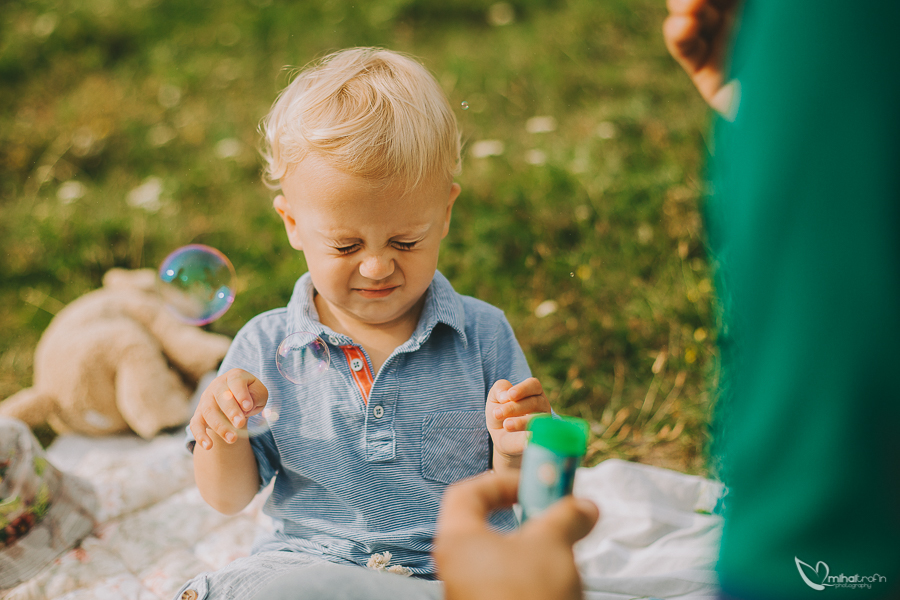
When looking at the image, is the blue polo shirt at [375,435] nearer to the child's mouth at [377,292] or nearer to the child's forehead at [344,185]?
the child's mouth at [377,292]

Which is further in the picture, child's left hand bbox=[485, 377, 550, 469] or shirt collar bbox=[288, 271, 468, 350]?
shirt collar bbox=[288, 271, 468, 350]

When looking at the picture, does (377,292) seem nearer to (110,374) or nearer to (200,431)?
(200,431)

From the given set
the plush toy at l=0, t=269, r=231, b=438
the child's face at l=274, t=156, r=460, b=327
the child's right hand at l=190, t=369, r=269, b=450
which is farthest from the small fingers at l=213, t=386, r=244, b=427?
the plush toy at l=0, t=269, r=231, b=438

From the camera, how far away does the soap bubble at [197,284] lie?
1.46m

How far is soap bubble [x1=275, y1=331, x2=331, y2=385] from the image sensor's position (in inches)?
46.1

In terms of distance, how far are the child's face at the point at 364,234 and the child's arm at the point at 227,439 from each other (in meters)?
0.20

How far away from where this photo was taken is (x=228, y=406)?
1040mm

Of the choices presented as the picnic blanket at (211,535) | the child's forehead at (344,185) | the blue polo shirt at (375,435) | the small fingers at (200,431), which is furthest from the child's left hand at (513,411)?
the picnic blanket at (211,535)

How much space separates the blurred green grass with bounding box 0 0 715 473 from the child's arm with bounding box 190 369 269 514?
0.43 metres

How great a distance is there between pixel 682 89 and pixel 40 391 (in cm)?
274

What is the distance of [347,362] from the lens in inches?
46.3

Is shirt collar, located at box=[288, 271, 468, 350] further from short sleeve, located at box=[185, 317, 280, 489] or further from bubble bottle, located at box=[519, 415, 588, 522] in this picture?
bubble bottle, located at box=[519, 415, 588, 522]

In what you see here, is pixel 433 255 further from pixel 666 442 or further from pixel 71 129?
pixel 71 129

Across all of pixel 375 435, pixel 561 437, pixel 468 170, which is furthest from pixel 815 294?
pixel 468 170
